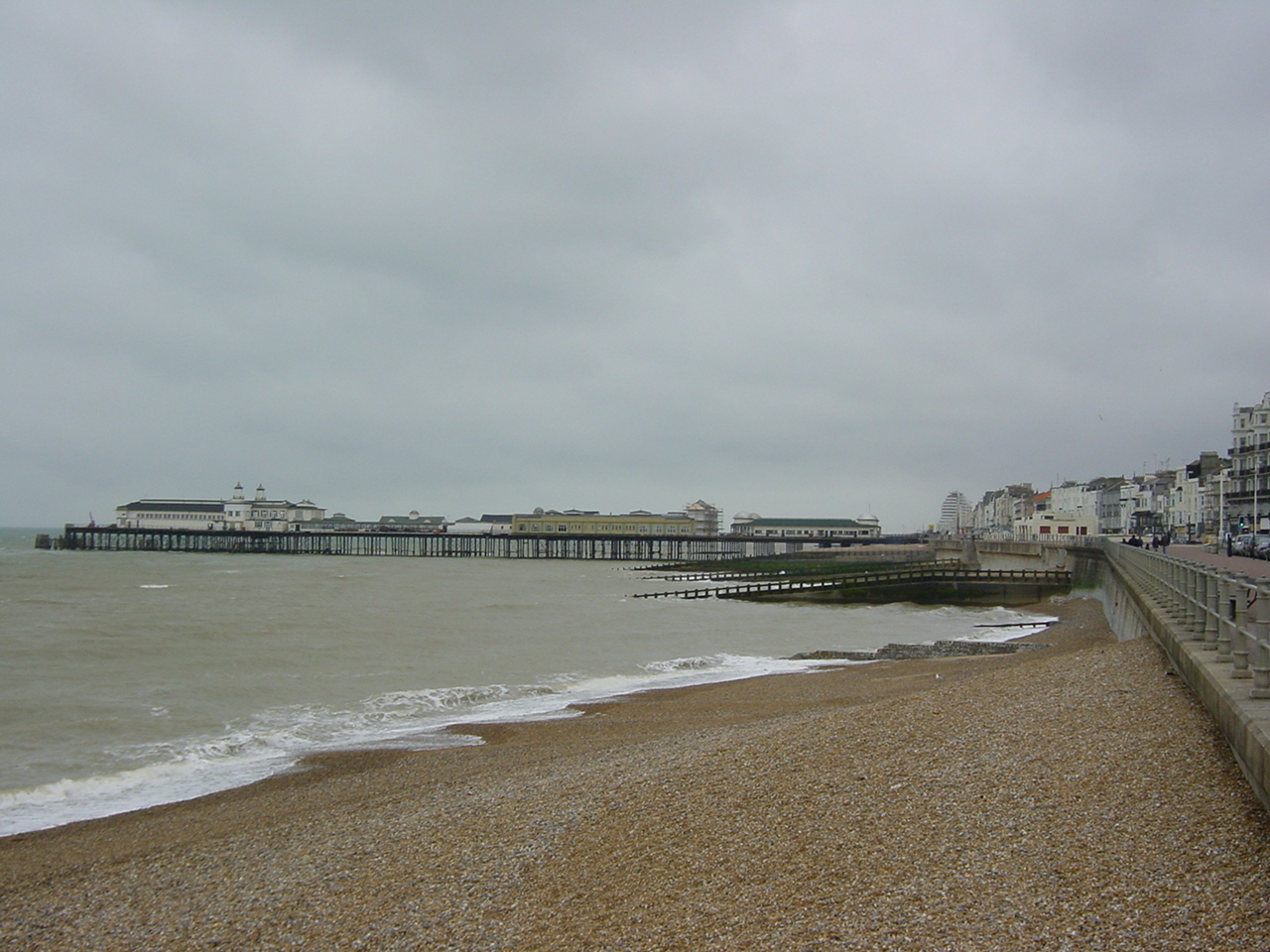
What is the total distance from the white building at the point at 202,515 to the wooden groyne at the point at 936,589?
97812 millimetres

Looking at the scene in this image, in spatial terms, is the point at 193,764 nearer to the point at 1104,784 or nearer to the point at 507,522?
the point at 1104,784

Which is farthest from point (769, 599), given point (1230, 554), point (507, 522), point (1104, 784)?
point (507, 522)

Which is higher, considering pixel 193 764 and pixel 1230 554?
pixel 1230 554

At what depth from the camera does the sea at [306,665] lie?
1223 cm

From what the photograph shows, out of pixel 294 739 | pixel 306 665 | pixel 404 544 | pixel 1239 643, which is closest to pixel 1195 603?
pixel 1239 643

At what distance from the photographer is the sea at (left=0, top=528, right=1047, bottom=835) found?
481 inches

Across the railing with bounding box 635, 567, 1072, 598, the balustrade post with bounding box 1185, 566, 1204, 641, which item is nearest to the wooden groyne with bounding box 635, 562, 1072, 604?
the railing with bounding box 635, 567, 1072, 598

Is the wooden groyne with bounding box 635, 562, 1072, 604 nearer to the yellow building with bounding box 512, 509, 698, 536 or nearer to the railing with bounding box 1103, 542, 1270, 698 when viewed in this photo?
the railing with bounding box 1103, 542, 1270, 698

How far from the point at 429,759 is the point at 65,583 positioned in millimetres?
45471

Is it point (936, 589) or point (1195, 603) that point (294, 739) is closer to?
point (1195, 603)

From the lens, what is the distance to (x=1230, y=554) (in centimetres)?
3244

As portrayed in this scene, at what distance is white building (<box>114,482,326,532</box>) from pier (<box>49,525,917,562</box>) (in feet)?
18.5

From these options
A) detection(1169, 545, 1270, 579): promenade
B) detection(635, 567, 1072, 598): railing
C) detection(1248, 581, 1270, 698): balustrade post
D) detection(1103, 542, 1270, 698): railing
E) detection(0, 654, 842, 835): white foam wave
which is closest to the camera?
detection(1248, 581, 1270, 698): balustrade post

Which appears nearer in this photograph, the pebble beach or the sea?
the pebble beach
